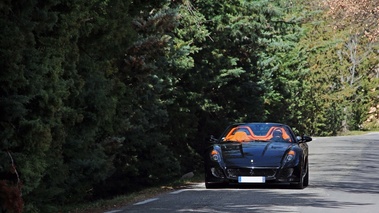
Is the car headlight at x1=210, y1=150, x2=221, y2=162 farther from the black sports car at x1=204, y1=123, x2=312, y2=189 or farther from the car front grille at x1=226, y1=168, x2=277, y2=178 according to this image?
the car front grille at x1=226, y1=168, x2=277, y2=178

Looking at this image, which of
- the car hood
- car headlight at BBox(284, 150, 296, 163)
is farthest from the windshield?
car headlight at BBox(284, 150, 296, 163)

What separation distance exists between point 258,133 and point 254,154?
1570 mm

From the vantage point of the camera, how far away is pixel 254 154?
19.0 metres

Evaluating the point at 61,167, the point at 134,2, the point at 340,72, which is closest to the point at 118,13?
the point at 134,2

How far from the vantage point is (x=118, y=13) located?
16.6m

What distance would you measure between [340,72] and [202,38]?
6001cm

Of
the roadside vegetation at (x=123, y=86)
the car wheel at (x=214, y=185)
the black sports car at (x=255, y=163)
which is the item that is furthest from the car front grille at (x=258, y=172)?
the roadside vegetation at (x=123, y=86)

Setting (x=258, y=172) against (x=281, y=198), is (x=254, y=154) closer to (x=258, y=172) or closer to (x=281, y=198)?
(x=258, y=172)

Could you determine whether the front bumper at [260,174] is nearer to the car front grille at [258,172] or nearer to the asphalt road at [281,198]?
the car front grille at [258,172]

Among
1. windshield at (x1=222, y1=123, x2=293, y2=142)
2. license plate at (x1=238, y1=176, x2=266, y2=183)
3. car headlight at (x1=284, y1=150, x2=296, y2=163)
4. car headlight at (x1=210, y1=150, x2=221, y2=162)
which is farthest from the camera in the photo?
windshield at (x1=222, y1=123, x2=293, y2=142)

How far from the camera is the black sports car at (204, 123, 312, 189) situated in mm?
18750

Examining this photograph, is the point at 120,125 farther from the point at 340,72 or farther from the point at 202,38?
the point at 340,72

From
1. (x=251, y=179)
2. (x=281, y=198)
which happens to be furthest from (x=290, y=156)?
(x=281, y=198)

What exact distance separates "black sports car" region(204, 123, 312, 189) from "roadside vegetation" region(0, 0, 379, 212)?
1.86m
